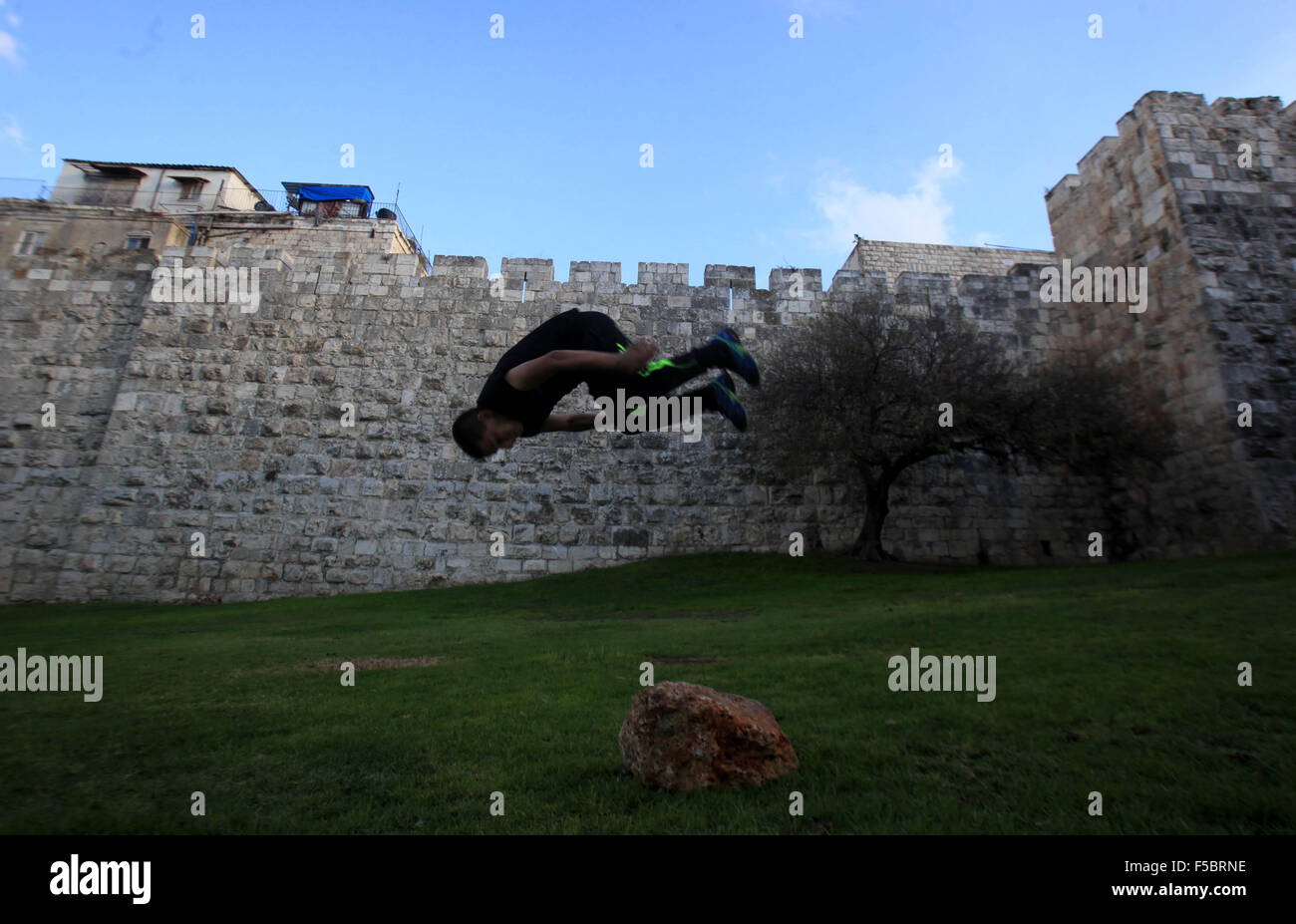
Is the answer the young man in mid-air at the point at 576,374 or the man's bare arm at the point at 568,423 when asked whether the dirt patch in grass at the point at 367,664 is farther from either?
the young man in mid-air at the point at 576,374

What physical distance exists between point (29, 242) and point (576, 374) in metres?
21.5

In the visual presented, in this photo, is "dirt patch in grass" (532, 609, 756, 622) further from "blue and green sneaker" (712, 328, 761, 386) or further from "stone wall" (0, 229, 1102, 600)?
"blue and green sneaker" (712, 328, 761, 386)

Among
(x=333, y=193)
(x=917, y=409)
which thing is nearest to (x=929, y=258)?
(x=917, y=409)

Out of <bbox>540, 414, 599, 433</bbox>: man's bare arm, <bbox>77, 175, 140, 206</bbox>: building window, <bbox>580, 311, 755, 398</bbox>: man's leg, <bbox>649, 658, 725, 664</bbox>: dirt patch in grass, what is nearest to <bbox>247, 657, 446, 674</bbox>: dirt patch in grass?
<bbox>649, 658, 725, 664</bbox>: dirt patch in grass

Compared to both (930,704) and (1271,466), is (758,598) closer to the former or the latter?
(930,704)

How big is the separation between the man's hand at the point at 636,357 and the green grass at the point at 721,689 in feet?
7.19

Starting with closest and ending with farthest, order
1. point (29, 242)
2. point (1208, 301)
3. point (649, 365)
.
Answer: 1. point (649, 365)
2. point (1208, 301)
3. point (29, 242)

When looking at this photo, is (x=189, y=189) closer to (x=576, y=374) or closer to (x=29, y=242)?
(x=29, y=242)

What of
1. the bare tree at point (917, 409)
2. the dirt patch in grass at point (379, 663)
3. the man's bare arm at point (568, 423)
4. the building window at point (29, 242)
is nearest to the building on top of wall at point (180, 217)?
the building window at point (29, 242)

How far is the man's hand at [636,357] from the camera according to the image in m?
3.88

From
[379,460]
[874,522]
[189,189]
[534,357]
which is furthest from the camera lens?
[189,189]

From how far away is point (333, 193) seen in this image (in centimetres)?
2688

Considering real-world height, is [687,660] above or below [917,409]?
below

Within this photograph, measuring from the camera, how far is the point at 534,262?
56.1ft
